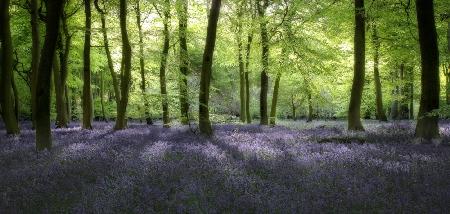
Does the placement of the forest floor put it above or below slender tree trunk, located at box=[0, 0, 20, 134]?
below

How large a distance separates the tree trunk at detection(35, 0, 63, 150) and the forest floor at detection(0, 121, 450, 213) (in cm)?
94

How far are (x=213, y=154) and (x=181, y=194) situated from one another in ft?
10.9

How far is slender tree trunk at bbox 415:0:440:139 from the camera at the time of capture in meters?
12.3

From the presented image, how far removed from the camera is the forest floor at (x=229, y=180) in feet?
18.7

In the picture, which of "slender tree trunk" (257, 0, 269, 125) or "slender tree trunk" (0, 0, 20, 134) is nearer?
"slender tree trunk" (0, 0, 20, 134)

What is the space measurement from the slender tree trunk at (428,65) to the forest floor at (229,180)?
2.09 meters

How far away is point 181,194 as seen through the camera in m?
6.14

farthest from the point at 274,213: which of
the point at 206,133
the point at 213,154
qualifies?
the point at 206,133

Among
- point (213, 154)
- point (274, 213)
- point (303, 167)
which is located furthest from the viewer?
point (213, 154)

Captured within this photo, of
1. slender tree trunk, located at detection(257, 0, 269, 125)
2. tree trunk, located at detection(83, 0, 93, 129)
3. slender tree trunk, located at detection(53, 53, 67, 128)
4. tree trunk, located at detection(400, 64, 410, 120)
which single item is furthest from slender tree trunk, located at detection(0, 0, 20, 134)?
tree trunk, located at detection(400, 64, 410, 120)

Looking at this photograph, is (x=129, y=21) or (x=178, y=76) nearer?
(x=178, y=76)

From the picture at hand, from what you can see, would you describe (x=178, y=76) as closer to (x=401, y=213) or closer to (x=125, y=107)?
(x=125, y=107)

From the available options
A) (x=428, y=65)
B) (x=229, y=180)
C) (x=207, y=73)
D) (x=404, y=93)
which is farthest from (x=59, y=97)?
(x=404, y=93)

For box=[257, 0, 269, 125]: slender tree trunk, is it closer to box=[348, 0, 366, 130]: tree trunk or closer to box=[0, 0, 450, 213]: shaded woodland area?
box=[0, 0, 450, 213]: shaded woodland area
